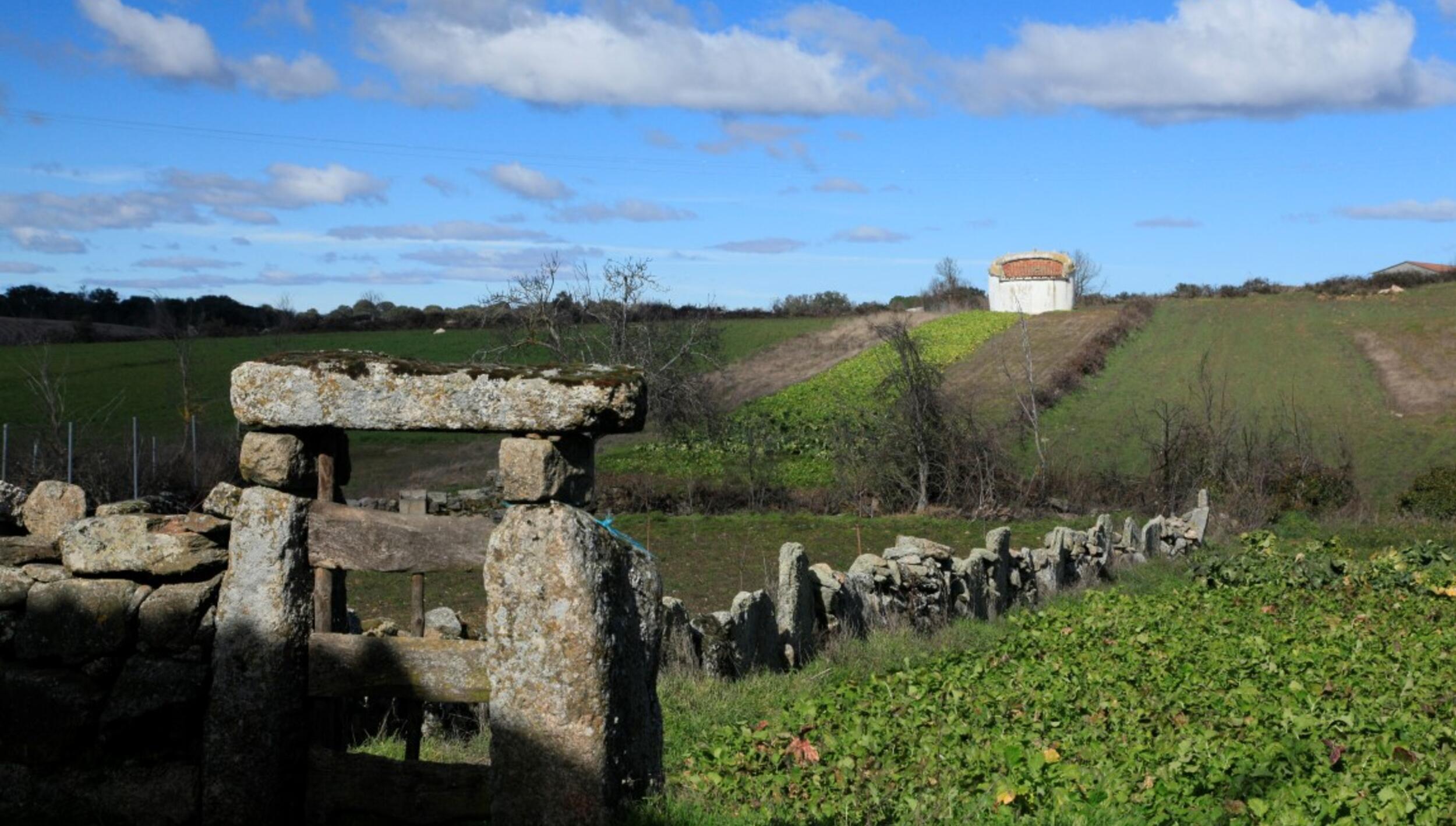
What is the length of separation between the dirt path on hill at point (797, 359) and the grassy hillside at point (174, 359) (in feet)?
4.33

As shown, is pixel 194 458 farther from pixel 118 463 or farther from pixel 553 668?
pixel 553 668

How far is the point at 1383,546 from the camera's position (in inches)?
961

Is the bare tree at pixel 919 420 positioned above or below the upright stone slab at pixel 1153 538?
above

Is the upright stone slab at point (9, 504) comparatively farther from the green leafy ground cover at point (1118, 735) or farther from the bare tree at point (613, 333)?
the bare tree at point (613, 333)

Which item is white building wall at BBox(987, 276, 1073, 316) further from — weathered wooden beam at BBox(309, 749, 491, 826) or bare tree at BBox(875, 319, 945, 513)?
weathered wooden beam at BBox(309, 749, 491, 826)

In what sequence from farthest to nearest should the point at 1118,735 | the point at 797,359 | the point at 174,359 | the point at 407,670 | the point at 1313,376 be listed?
the point at 797,359 → the point at 174,359 → the point at 1313,376 → the point at 1118,735 → the point at 407,670

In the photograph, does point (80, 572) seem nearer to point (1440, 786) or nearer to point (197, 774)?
point (197, 774)

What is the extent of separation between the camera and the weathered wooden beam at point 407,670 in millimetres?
6434

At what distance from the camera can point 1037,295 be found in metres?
72.3

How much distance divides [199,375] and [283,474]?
51867mm

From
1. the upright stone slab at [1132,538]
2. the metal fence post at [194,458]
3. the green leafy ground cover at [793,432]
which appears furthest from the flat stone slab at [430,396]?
the green leafy ground cover at [793,432]

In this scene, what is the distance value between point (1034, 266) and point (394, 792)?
229 ft

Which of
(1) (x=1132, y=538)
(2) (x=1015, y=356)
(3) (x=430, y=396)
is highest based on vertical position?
(2) (x=1015, y=356)

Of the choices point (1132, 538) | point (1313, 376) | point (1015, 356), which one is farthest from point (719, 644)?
point (1015, 356)
